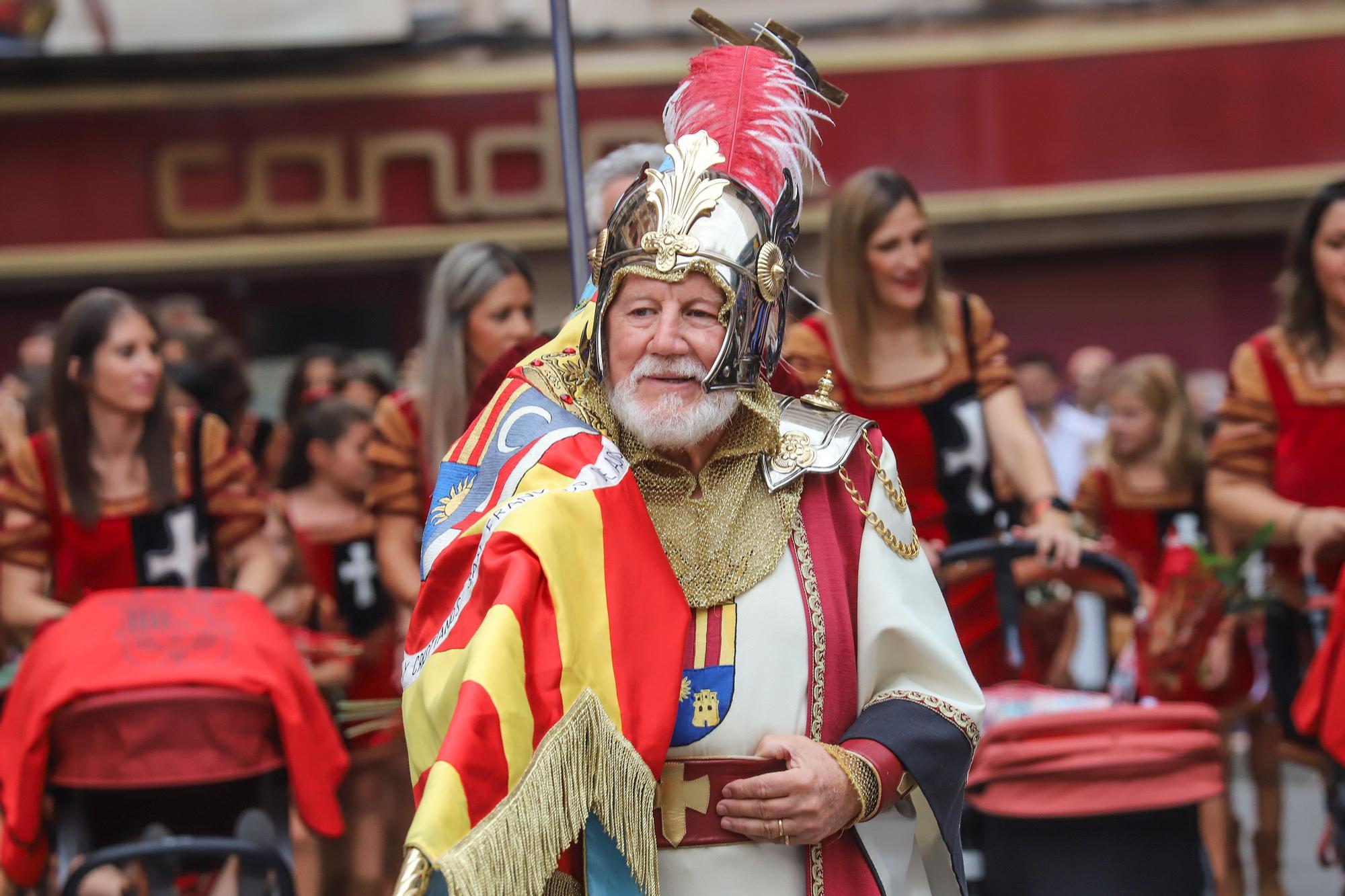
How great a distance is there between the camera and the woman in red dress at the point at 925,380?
201 inches

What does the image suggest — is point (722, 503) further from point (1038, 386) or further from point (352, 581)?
point (1038, 386)

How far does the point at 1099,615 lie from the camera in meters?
8.43

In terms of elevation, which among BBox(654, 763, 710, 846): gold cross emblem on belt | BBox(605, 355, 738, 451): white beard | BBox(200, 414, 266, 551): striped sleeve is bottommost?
BBox(654, 763, 710, 846): gold cross emblem on belt

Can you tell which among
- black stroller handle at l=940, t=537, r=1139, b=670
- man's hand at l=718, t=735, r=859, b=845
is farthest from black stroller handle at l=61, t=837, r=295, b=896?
man's hand at l=718, t=735, r=859, b=845

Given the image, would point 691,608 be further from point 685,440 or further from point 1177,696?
point 1177,696

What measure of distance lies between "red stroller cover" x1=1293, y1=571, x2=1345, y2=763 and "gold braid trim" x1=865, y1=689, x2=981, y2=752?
1.76 m

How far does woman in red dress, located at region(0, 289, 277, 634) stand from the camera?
17.2 ft

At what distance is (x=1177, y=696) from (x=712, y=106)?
3.60 metres

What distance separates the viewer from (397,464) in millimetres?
5617

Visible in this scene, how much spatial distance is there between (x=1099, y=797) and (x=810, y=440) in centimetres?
132

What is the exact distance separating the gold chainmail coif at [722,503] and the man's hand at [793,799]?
A: 278 millimetres

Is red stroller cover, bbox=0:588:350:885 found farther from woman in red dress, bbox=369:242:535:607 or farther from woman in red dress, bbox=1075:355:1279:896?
woman in red dress, bbox=1075:355:1279:896

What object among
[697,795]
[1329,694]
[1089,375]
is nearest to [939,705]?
[697,795]

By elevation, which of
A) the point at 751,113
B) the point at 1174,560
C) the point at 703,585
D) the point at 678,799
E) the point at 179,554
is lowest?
the point at 1174,560
